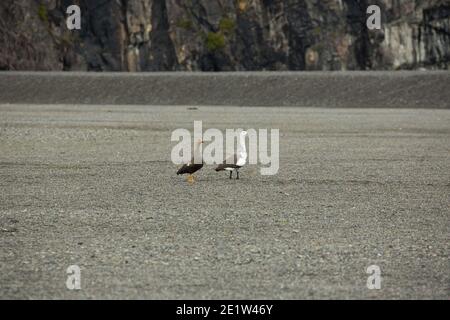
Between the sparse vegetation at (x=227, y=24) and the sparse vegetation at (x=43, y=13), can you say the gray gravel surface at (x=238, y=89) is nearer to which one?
the sparse vegetation at (x=43, y=13)

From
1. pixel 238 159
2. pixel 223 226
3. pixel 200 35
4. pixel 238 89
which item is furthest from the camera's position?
pixel 200 35

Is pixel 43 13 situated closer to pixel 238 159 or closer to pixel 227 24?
pixel 227 24

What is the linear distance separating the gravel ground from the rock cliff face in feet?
254

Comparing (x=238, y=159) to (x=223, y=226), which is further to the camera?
(x=238, y=159)

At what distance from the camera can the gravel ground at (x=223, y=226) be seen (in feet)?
34.2

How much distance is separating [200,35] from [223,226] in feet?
315

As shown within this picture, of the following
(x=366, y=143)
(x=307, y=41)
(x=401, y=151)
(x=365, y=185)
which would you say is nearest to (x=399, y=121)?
(x=366, y=143)

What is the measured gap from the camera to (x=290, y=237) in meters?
13.3

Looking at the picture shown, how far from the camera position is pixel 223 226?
46.8 feet

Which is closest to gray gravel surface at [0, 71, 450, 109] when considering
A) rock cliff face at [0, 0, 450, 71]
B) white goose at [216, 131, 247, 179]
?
rock cliff face at [0, 0, 450, 71]

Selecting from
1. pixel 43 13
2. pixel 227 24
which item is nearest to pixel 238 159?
pixel 43 13

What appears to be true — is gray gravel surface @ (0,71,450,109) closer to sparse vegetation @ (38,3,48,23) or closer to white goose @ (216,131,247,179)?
sparse vegetation @ (38,3,48,23)

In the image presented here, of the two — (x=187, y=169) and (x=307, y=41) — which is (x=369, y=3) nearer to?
(x=307, y=41)

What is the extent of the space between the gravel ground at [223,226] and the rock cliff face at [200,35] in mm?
77392
